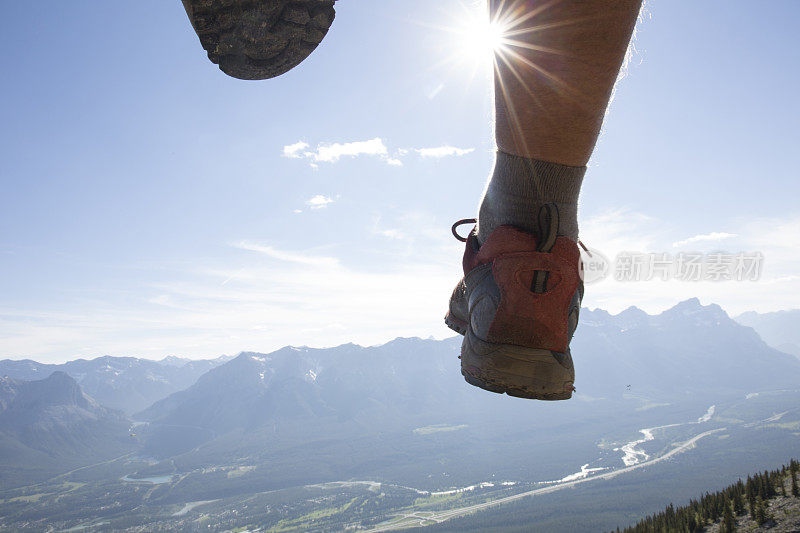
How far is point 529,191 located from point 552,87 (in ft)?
1.64

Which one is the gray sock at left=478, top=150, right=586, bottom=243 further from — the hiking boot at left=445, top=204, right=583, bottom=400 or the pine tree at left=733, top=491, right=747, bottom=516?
the pine tree at left=733, top=491, right=747, bottom=516

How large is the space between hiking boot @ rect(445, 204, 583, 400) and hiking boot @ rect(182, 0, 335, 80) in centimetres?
141

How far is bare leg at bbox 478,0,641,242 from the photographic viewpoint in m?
1.08

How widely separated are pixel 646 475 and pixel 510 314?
18147 centimetres

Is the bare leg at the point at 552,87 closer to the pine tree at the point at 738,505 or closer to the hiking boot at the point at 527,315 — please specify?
the hiking boot at the point at 527,315

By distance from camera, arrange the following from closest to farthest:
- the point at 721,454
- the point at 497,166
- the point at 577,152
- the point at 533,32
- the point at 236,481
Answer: the point at 533,32
the point at 577,152
the point at 497,166
the point at 721,454
the point at 236,481

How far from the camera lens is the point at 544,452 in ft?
654

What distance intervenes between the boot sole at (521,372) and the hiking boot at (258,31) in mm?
1774

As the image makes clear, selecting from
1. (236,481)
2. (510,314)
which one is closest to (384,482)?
(236,481)

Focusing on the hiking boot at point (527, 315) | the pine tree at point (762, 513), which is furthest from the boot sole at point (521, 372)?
the pine tree at point (762, 513)

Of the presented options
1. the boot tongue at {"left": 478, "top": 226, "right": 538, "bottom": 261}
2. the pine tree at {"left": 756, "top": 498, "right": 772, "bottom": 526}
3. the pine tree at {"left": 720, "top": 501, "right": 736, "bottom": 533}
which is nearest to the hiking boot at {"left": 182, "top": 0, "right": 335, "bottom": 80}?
the boot tongue at {"left": 478, "top": 226, "right": 538, "bottom": 261}

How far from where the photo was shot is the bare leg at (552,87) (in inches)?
42.5

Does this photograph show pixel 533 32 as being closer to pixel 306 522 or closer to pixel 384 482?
pixel 306 522

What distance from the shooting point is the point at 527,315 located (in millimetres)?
1754
